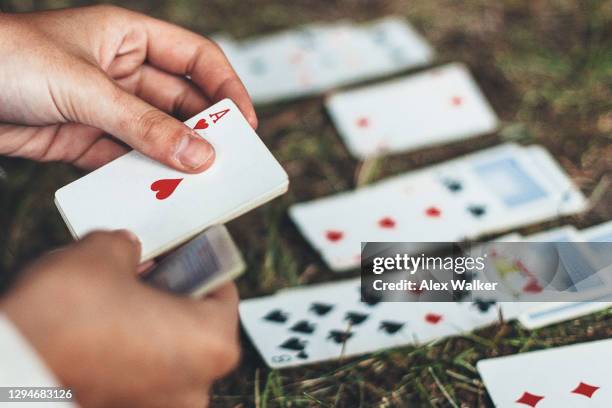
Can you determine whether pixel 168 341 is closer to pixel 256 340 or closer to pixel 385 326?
pixel 256 340

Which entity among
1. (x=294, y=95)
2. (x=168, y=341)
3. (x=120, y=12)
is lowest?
(x=294, y=95)

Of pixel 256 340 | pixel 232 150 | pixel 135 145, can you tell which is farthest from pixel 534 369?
pixel 135 145

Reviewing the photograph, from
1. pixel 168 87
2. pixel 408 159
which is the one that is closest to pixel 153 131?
pixel 168 87

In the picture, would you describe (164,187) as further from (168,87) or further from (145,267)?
(168,87)

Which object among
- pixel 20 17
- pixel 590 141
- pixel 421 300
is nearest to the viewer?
pixel 20 17

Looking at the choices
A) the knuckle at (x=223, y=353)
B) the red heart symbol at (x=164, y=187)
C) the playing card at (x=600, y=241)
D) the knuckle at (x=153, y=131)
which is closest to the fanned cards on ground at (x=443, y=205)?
the playing card at (x=600, y=241)

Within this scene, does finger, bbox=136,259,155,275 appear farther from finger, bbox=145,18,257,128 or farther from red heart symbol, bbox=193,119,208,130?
finger, bbox=145,18,257,128

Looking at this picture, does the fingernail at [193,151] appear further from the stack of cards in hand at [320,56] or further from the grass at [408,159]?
the stack of cards in hand at [320,56]
